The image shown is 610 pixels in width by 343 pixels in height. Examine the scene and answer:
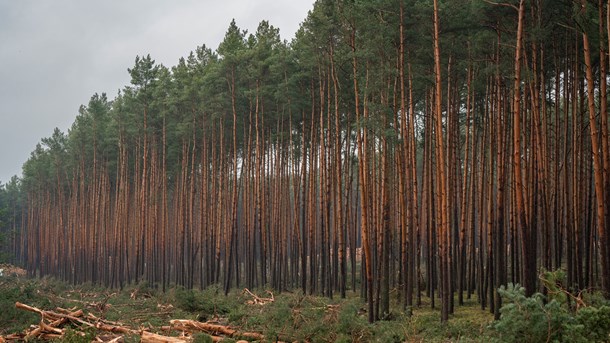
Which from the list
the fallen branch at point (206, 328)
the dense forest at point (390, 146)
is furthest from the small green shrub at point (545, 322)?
the fallen branch at point (206, 328)

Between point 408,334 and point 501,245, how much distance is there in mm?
4273

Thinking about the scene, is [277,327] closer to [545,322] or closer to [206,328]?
[206,328]

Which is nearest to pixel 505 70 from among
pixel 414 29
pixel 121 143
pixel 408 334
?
pixel 414 29

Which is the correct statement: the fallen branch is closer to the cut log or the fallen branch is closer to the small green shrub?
the cut log

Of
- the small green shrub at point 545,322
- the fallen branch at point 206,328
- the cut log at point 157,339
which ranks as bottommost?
the fallen branch at point 206,328

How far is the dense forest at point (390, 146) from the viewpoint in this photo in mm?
14656

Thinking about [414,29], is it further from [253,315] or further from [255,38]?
[255,38]

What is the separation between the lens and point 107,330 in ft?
42.6

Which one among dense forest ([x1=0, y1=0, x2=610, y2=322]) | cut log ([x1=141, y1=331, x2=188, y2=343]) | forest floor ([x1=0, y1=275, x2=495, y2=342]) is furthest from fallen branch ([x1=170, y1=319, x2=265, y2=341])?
dense forest ([x1=0, y1=0, x2=610, y2=322])

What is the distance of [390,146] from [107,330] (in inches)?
695

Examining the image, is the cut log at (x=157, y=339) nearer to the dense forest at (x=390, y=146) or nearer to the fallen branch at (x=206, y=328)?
the fallen branch at (x=206, y=328)

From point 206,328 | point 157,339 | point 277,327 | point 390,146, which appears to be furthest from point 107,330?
point 390,146

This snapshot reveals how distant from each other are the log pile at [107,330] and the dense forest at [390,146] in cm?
476

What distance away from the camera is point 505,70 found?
51.3 feet
